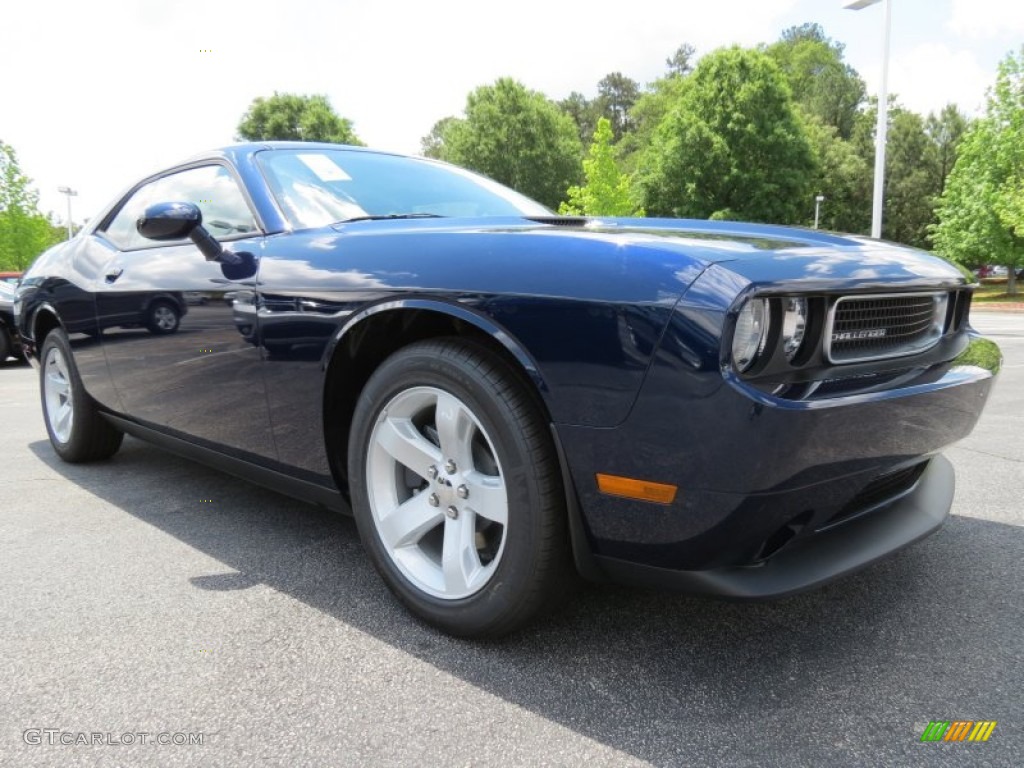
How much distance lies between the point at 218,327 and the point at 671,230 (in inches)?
59.7

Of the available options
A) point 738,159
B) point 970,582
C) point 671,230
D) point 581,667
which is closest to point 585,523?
point 581,667

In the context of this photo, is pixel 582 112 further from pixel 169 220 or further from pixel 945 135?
pixel 169 220

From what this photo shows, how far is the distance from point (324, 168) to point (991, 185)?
3604 cm

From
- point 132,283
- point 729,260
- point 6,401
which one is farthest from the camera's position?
point 6,401

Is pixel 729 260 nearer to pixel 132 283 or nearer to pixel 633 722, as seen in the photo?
pixel 633 722

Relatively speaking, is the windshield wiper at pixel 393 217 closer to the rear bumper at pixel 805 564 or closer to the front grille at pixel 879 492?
the rear bumper at pixel 805 564

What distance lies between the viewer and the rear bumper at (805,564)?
1600 mm

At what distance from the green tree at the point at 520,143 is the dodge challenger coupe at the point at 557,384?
137 feet

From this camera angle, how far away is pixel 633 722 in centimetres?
162

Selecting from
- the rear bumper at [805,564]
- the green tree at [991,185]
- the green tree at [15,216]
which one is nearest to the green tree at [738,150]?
the green tree at [991,185]

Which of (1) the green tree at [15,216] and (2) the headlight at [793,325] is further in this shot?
(1) the green tree at [15,216]

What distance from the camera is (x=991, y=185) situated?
31.2 m

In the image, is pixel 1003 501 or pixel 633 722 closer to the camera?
pixel 633 722

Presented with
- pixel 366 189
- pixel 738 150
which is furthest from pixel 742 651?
pixel 738 150
